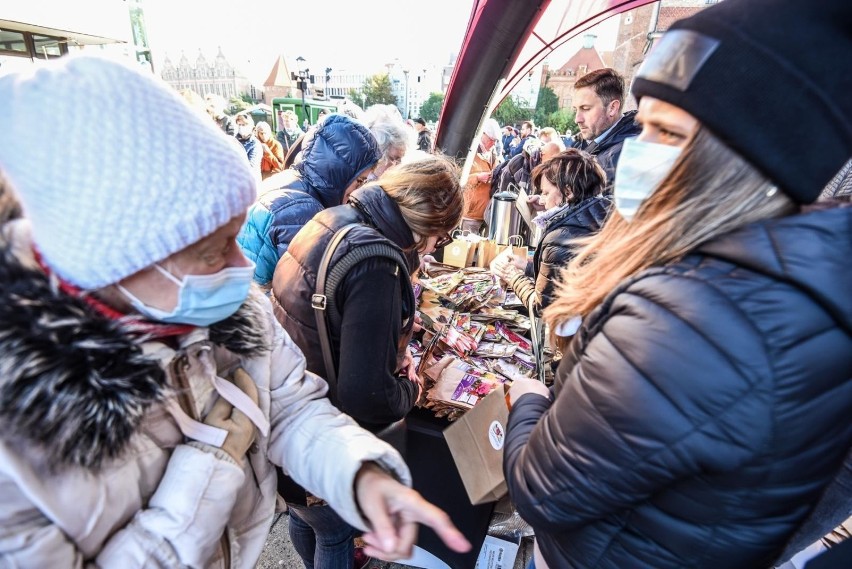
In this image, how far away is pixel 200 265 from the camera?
2.69 ft

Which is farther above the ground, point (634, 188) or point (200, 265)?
point (634, 188)

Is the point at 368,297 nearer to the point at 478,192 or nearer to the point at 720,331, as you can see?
the point at 720,331

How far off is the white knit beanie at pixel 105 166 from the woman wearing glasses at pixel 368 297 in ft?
2.24

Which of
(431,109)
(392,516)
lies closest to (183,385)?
(392,516)

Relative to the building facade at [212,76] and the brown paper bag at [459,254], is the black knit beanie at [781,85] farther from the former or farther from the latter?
the building facade at [212,76]

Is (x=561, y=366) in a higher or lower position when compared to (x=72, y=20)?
lower

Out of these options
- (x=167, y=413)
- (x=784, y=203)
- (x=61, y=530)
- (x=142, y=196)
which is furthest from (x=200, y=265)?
(x=784, y=203)

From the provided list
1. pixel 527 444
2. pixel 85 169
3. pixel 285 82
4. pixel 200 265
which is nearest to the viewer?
pixel 85 169

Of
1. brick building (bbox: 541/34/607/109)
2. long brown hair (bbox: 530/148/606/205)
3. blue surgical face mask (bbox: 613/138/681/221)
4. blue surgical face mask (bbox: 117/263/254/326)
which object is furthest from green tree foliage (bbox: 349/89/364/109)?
blue surgical face mask (bbox: 117/263/254/326)

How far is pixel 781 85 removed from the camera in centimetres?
76

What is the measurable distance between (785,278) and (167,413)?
1.15m

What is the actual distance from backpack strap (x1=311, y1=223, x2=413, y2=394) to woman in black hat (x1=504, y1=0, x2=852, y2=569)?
2.36 feet

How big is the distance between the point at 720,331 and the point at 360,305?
992 mm

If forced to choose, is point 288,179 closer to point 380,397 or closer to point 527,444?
point 380,397
